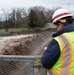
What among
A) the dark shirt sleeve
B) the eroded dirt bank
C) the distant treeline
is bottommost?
the distant treeline

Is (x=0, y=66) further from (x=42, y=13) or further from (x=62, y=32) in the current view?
(x=42, y=13)

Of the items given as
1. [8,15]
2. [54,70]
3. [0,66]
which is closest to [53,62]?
[54,70]

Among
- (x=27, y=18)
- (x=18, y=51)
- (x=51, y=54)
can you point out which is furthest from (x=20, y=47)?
(x=27, y=18)

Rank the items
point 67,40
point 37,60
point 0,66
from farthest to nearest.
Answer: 1. point 0,66
2. point 37,60
3. point 67,40

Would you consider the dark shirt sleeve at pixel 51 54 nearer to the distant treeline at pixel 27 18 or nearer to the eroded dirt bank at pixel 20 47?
the eroded dirt bank at pixel 20 47

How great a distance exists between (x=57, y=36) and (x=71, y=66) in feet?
1.23

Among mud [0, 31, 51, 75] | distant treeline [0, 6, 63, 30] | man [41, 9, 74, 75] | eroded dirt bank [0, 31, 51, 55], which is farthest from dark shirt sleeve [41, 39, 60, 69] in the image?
distant treeline [0, 6, 63, 30]

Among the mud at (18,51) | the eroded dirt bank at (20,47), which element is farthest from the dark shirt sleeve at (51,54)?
the eroded dirt bank at (20,47)

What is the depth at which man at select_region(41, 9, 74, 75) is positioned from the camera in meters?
3.13

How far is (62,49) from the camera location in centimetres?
312

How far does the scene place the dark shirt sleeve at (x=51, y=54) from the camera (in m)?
3.12

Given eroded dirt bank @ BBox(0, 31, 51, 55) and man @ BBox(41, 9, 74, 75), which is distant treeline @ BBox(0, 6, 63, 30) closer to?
eroded dirt bank @ BBox(0, 31, 51, 55)

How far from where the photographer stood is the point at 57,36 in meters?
3.24

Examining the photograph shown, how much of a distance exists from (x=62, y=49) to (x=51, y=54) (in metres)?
0.14
